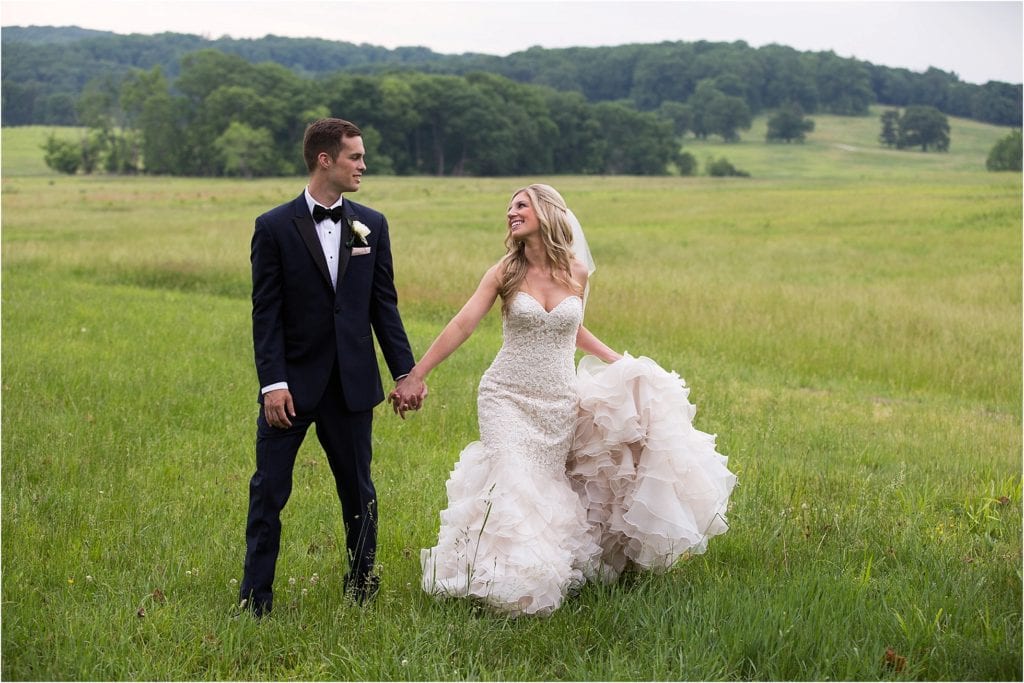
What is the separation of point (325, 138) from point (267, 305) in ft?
2.93

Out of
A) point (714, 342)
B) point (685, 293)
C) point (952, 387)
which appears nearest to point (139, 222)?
point (685, 293)

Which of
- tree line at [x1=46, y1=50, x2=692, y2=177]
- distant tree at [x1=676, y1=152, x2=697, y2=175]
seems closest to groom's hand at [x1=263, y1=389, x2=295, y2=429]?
tree line at [x1=46, y1=50, x2=692, y2=177]

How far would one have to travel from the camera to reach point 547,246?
589cm

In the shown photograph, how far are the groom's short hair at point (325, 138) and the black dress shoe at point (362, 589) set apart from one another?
7.30 feet

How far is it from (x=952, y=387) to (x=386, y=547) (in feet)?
34.5

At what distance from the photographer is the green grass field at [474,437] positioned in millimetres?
5078

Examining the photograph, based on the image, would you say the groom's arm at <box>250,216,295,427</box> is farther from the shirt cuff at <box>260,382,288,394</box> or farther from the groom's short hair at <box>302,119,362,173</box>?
the groom's short hair at <box>302,119,362,173</box>

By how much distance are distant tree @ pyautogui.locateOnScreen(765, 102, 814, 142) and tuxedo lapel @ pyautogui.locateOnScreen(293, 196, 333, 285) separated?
156541 millimetres

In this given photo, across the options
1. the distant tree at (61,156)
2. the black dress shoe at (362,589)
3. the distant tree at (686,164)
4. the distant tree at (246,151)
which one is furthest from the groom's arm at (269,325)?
the distant tree at (686,164)

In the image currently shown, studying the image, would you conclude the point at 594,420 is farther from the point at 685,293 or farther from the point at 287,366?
the point at 685,293

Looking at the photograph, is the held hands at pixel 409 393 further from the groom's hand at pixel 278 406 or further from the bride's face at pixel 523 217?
the bride's face at pixel 523 217

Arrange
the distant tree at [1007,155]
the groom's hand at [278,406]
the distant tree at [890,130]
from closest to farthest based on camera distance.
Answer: the groom's hand at [278,406] < the distant tree at [1007,155] < the distant tree at [890,130]

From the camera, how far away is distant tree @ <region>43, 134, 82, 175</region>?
100m

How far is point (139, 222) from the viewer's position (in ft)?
133
